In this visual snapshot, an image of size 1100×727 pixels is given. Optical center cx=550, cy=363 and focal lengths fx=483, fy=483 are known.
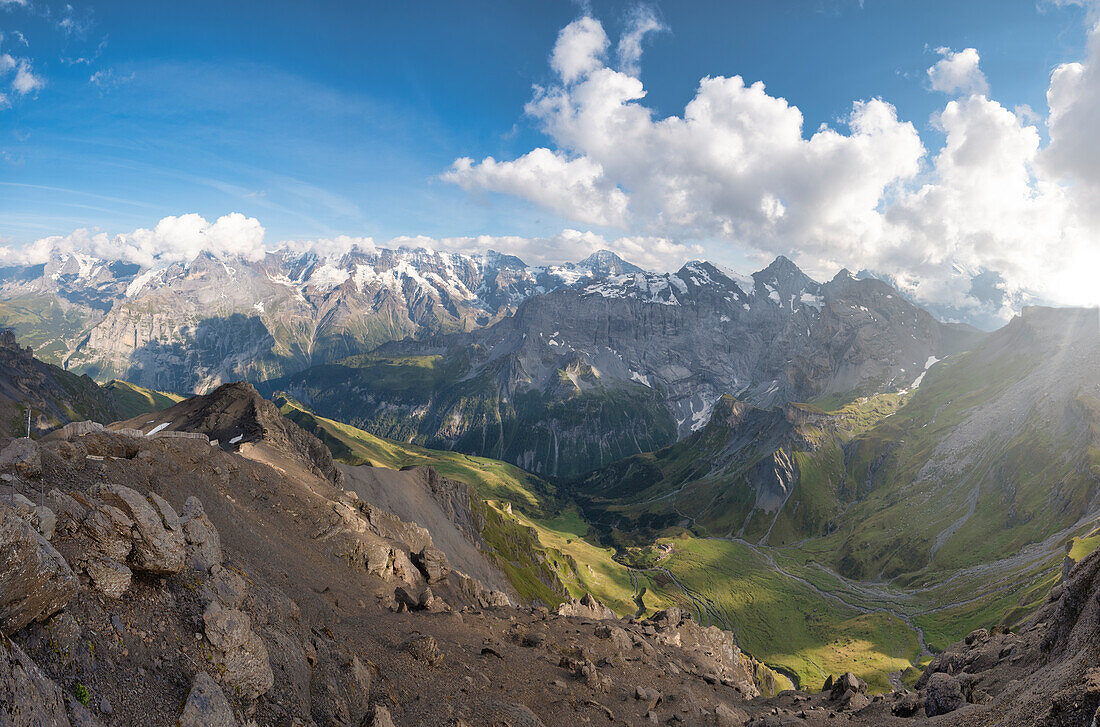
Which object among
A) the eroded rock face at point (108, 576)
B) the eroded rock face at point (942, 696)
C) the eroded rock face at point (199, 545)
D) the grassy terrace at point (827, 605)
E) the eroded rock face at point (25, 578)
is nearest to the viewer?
the eroded rock face at point (25, 578)

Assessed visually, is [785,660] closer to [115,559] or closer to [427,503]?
[427,503]

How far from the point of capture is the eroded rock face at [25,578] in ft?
37.1

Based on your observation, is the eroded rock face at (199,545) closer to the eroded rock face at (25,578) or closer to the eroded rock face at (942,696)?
the eroded rock face at (25,578)

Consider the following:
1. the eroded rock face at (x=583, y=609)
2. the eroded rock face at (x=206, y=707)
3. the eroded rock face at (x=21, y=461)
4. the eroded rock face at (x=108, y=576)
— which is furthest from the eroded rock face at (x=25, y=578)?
the eroded rock face at (x=583, y=609)

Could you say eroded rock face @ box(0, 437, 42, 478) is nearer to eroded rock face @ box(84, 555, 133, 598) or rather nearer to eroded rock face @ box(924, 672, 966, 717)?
eroded rock face @ box(84, 555, 133, 598)

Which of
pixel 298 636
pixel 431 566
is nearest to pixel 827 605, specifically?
pixel 431 566

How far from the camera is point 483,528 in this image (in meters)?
142

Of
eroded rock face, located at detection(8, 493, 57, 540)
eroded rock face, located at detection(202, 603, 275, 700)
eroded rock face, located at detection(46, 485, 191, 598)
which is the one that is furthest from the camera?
eroded rock face, located at detection(202, 603, 275, 700)

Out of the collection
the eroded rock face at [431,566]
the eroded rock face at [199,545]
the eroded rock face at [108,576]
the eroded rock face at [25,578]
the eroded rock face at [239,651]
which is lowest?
the eroded rock face at [431,566]

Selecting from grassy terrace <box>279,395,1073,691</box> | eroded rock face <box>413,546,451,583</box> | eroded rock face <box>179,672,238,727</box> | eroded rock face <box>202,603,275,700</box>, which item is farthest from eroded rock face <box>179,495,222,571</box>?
grassy terrace <box>279,395,1073,691</box>

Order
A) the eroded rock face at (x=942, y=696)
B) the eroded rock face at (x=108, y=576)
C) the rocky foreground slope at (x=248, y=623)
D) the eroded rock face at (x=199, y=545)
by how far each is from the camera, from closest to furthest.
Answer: the rocky foreground slope at (x=248, y=623)
the eroded rock face at (x=108, y=576)
the eroded rock face at (x=199, y=545)
the eroded rock face at (x=942, y=696)

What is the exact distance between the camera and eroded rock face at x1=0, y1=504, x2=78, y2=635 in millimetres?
11305

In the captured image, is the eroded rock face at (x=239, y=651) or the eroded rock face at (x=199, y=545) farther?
the eroded rock face at (x=199, y=545)

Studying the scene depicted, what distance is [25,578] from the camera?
→ 11.7 metres
